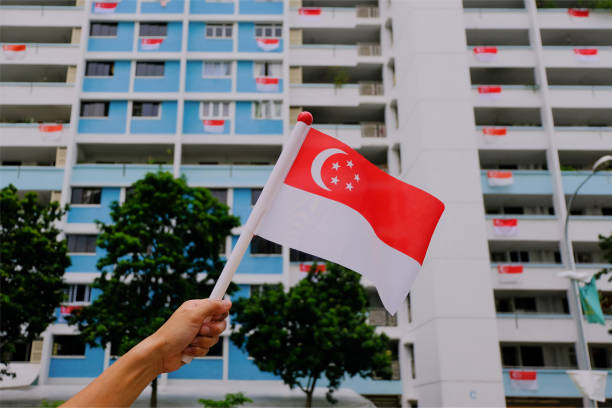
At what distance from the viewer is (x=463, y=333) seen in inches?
1054

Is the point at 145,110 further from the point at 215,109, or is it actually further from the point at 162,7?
the point at 162,7

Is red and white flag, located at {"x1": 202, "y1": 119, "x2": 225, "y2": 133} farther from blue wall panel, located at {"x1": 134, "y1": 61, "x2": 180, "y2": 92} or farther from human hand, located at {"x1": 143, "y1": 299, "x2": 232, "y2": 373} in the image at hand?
human hand, located at {"x1": 143, "y1": 299, "x2": 232, "y2": 373}

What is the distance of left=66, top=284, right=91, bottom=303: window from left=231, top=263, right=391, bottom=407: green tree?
33.0ft

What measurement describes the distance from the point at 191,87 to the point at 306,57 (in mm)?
7156

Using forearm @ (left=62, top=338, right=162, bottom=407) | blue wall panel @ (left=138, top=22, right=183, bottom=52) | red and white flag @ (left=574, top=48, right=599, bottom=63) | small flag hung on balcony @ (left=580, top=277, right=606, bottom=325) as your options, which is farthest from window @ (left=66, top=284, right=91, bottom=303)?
red and white flag @ (left=574, top=48, right=599, bottom=63)

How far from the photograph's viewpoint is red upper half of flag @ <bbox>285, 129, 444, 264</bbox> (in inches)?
160

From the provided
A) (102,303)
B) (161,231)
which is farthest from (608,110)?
(102,303)

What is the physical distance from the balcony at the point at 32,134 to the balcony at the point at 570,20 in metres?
28.6

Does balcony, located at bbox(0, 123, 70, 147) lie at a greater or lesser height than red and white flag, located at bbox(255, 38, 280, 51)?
lesser

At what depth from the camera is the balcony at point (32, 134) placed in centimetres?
3284

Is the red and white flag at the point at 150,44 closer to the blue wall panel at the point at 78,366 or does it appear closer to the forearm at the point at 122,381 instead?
the blue wall panel at the point at 78,366

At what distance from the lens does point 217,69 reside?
1389 inches

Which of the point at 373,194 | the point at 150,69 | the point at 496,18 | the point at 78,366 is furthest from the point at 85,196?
the point at 373,194

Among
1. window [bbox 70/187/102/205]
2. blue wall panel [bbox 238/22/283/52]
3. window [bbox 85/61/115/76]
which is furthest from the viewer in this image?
blue wall panel [bbox 238/22/283/52]
